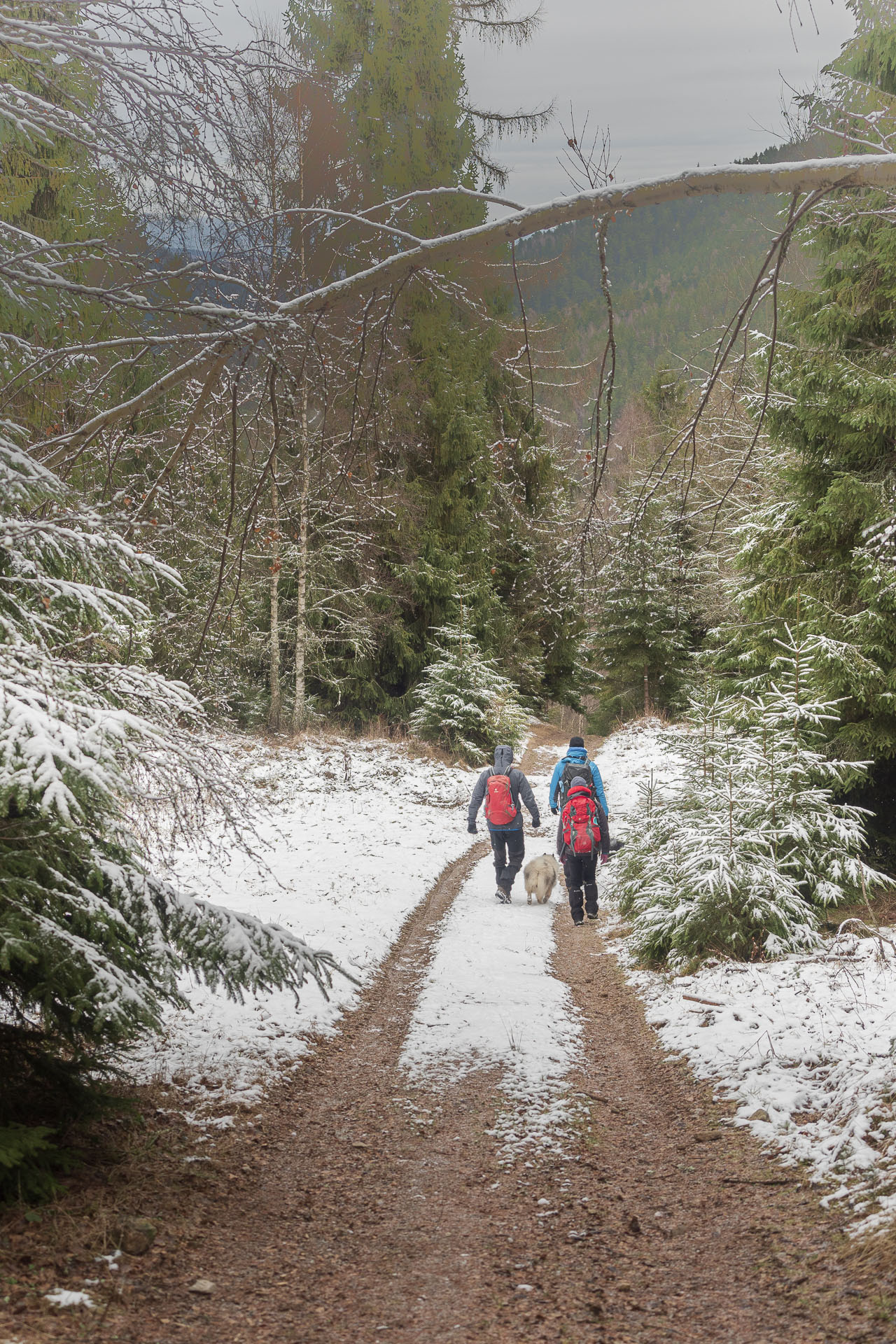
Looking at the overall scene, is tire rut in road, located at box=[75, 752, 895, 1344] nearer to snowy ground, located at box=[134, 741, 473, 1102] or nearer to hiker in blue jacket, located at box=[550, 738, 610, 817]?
snowy ground, located at box=[134, 741, 473, 1102]

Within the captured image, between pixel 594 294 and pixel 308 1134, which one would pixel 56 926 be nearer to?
pixel 308 1134

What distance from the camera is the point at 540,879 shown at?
10.8 m

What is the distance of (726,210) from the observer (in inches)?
128

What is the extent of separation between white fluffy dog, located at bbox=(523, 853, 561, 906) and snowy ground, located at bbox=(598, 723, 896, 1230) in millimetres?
3216

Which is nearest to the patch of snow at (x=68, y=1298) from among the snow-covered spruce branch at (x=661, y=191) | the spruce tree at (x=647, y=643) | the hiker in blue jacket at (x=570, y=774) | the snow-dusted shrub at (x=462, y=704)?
the snow-covered spruce branch at (x=661, y=191)

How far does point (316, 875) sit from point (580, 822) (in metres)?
3.53

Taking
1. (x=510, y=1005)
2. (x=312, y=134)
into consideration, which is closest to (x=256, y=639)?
(x=312, y=134)

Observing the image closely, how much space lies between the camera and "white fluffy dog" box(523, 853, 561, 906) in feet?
35.4

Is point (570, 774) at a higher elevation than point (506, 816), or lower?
higher

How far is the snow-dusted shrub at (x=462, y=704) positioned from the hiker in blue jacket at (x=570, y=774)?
1008 centimetres

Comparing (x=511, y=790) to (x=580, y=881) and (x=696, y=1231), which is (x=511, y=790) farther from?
(x=696, y=1231)

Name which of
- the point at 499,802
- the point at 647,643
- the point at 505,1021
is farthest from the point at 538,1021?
the point at 647,643

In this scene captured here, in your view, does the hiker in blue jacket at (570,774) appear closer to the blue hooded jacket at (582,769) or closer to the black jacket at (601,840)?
the blue hooded jacket at (582,769)

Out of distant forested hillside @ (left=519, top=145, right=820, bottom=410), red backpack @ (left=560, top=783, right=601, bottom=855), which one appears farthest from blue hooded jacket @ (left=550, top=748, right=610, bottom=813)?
distant forested hillside @ (left=519, top=145, right=820, bottom=410)
